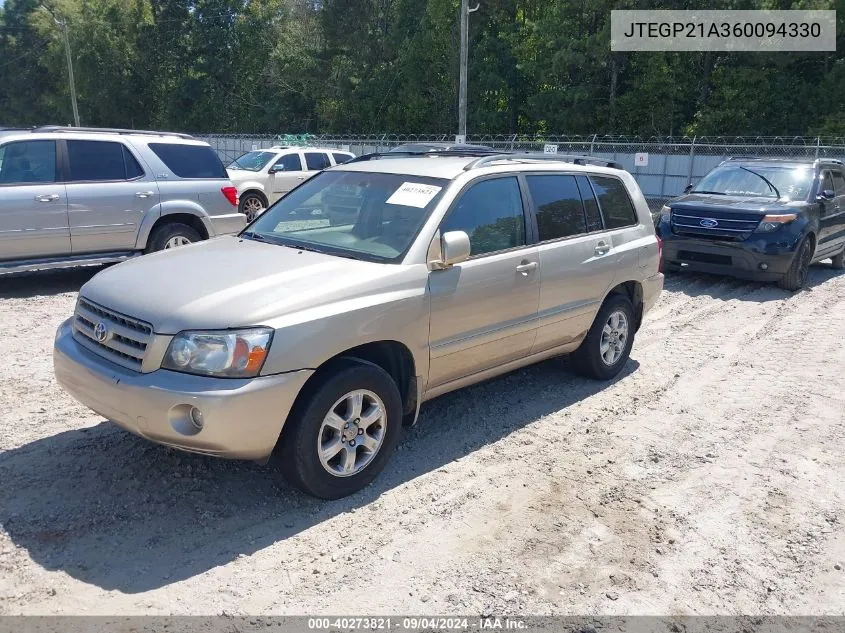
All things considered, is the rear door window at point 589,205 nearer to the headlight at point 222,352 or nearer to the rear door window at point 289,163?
the headlight at point 222,352

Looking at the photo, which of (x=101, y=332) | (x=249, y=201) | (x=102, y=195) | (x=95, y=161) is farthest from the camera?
(x=249, y=201)

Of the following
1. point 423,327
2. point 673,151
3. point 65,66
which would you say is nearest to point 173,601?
point 423,327

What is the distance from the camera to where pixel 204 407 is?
11.4ft

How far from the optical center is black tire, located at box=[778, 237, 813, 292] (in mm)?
9891

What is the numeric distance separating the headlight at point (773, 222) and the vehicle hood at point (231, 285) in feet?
24.2

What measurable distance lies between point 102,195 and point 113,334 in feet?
18.0

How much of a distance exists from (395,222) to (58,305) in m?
5.26

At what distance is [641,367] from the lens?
6699 millimetres

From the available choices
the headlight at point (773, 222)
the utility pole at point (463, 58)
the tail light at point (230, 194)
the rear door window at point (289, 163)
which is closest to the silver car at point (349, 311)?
the tail light at point (230, 194)

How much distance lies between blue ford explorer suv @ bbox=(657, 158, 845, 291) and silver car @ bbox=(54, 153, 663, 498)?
4.80 meters

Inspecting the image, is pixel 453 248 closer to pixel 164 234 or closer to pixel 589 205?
pixel 589 205

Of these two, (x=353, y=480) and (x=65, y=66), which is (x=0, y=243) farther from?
(x=65, y=66)

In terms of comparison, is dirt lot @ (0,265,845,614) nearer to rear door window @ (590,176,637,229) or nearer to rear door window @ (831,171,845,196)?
rear door window @ (590,176,637,229)

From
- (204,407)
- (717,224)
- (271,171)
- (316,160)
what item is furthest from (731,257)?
(316,160)
